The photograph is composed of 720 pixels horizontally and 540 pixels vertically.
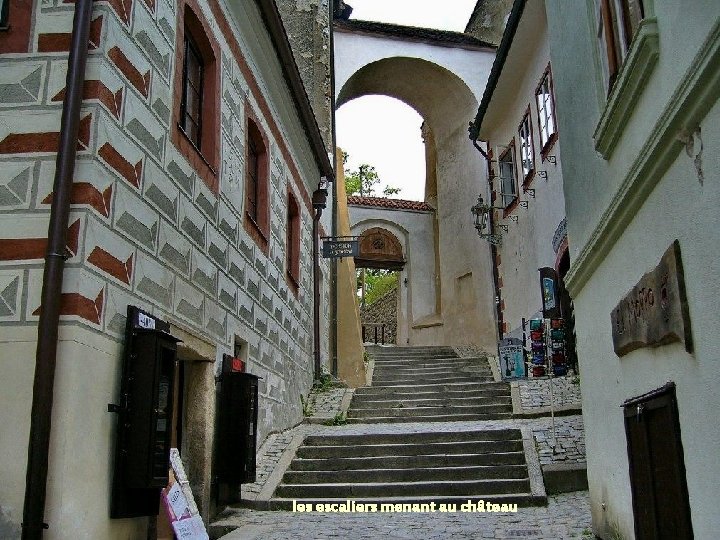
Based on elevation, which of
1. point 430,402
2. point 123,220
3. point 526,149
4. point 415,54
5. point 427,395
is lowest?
point 430,402

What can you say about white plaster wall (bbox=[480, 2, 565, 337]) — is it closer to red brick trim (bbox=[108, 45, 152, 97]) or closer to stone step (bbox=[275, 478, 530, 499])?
stone step (bbox=[275, 478, 530, 499])

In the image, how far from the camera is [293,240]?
1195 centimetres

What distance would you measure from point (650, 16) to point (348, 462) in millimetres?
6488

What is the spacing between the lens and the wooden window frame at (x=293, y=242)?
11367 mm

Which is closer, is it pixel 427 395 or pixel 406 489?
pixel 406 489

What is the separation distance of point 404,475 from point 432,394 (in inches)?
165

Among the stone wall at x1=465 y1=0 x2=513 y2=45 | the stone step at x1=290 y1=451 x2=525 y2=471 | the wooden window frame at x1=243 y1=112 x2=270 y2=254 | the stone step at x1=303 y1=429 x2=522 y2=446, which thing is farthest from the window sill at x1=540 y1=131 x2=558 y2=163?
the stone wall at x1=465 y1=0 x2=513 y2=45

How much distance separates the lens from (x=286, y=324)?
35.2 feet

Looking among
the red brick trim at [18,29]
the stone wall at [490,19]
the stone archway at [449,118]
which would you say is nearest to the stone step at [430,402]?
the stone archway at [449,118]

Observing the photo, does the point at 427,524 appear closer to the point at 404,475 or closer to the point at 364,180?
the point at 404,475

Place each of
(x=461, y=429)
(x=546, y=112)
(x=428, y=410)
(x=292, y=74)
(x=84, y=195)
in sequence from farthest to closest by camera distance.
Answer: (x=546, y=112) < (x=428, y=410) < (x=292, y=74) < (x=461, y=429) < (x=84, y=195)

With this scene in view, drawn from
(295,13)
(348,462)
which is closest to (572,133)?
(348,462)

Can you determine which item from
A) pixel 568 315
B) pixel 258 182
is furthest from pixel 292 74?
pixel 568 315

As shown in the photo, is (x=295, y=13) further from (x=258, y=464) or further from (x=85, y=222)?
(x=85, y=222)
